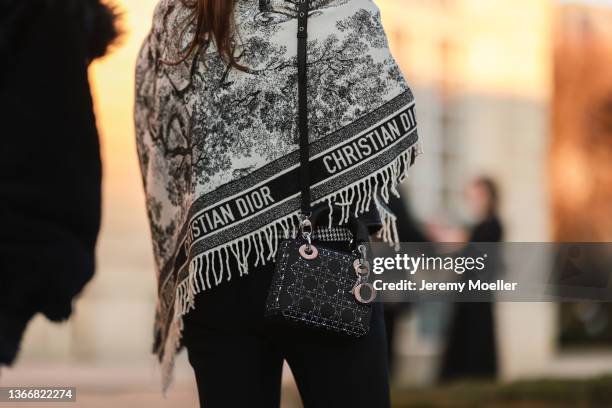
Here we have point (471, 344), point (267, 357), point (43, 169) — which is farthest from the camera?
point (471, 344)

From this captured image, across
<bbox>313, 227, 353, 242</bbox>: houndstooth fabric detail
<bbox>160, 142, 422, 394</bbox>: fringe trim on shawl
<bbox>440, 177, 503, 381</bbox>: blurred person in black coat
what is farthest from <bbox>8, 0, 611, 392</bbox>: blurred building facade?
<bbox>313, 227, 353, 242</bbox>: houndstooth fabric detail

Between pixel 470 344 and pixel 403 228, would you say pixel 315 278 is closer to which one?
pixel 403 228

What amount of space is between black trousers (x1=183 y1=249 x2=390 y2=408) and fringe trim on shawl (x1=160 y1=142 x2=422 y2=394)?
28 mm

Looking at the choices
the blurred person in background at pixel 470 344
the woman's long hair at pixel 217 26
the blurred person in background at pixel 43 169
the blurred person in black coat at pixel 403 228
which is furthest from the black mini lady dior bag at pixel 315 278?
the blurred person in background at pixel 470 344

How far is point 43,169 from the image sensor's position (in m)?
2.08

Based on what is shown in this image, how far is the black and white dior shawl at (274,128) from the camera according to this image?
7.29 feet

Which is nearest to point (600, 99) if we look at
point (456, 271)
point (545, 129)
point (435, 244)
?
point (545, 129)

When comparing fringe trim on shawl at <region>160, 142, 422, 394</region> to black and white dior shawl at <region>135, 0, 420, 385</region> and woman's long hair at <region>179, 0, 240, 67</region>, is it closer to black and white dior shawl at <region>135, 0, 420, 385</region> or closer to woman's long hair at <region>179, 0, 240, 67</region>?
black and white dior shawl at <region>135, 0, 420, 385</region>

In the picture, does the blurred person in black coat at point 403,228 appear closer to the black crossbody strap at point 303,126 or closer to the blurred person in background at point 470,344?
the blurred person in background at point 470,344

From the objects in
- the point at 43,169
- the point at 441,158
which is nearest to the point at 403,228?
the point at 43,169

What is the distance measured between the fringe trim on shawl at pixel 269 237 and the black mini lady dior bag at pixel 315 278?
0.13 feet

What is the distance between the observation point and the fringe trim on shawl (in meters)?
2.21

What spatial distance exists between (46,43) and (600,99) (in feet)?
65.1

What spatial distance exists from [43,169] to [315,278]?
0.54 meters
